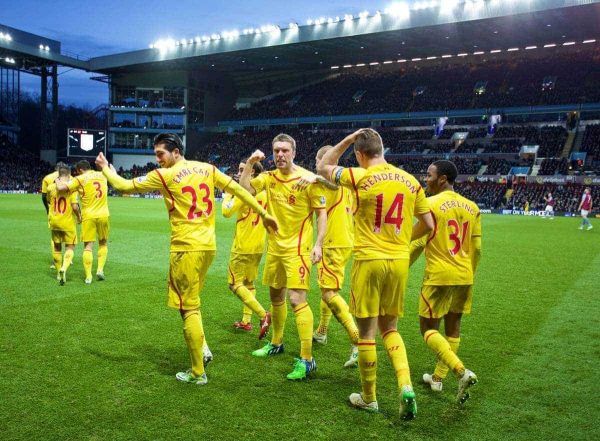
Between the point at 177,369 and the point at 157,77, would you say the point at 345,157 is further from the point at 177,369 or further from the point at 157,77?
the point at 177,369

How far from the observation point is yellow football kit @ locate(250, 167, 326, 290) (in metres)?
5.39

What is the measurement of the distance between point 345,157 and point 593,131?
22036 mm

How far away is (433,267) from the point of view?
4855 millimetres

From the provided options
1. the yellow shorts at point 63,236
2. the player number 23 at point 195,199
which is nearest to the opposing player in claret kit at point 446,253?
the player number 23 at point 195,199

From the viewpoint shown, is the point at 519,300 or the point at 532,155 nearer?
the point at 519,300

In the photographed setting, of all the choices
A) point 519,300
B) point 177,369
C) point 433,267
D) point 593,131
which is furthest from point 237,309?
point 593,131

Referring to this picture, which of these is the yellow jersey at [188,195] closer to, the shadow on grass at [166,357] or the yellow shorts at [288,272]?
the yellow shorts at [288,272]

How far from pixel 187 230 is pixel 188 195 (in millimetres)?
334

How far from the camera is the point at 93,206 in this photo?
32.4 feet

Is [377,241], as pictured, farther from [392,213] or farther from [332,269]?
[332,269]

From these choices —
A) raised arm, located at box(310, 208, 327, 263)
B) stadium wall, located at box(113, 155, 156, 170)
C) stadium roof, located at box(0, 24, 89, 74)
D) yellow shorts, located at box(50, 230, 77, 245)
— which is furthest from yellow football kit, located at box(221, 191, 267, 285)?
stadium wall, located at box(113, 155, 156, 170)

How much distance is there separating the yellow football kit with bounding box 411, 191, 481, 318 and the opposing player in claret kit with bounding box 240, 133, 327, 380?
1.13 meters

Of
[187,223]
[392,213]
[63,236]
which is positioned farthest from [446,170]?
[63,236]

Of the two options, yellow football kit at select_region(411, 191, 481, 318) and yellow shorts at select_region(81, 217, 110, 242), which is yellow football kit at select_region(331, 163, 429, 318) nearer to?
yellow football kit at select_region(411, 191, 481, 318)
